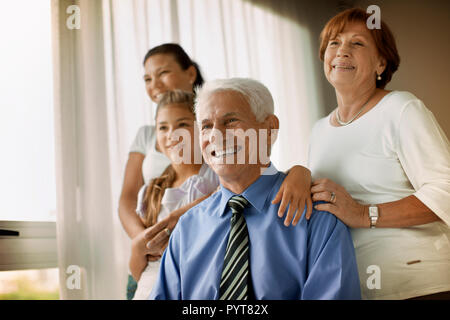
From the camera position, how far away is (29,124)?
172 centimetres

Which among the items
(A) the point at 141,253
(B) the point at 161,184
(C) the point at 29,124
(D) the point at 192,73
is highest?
(D) the point at 192,73

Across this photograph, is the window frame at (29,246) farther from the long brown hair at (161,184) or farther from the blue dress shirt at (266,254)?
the blue dress shirt at (266,254)

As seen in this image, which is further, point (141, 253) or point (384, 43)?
point (141, 253)

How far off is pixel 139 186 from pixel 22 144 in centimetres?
50

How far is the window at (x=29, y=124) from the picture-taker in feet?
5.57

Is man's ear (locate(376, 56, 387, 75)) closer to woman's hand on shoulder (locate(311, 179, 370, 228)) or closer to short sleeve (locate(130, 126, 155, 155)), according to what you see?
woman's hand on shoulder (locate(311, 179, 370, 228))

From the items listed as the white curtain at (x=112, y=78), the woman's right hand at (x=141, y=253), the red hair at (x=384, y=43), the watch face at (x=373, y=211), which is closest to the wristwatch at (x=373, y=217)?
the watch face at (x=373, y=211)

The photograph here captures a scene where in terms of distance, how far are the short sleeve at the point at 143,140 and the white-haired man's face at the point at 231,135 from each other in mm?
620

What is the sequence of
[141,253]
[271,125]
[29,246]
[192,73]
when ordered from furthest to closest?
[192,73] → [29,246] → [141,253] → [271,125]

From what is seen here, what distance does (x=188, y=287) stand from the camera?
4.13 ft

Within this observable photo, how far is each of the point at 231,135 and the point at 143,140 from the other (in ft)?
2.37

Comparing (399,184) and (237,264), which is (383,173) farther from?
(237,264)

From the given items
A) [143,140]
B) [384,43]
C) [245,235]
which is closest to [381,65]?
[384,43]
